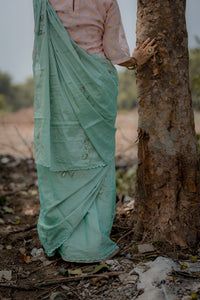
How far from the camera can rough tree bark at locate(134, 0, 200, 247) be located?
2.37m

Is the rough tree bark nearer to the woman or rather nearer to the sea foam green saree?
the woman

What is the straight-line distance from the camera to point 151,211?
2520 millimetres

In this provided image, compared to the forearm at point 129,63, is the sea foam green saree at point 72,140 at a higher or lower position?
lower

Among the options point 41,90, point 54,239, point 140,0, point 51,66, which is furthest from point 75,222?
point 140,0

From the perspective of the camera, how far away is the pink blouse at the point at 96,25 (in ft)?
7.49

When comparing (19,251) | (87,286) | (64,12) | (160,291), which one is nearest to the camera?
(160,291)

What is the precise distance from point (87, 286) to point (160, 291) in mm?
525

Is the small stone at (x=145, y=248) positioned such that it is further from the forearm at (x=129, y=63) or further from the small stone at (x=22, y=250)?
the forearm at (x=129, y=63)

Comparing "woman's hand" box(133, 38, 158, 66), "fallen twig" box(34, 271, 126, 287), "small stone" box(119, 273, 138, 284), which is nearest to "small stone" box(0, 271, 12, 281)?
"fallen twig" box(34, 271, 126, 287)

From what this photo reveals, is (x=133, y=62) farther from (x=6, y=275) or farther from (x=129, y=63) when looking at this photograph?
(x=6, y=275)

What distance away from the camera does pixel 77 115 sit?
7.73ft

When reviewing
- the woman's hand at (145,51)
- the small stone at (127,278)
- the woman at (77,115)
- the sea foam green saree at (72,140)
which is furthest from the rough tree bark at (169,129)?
the small stone at (127,278)

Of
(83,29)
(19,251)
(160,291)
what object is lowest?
(19,251)

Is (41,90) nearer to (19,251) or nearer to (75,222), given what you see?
(75,222)
